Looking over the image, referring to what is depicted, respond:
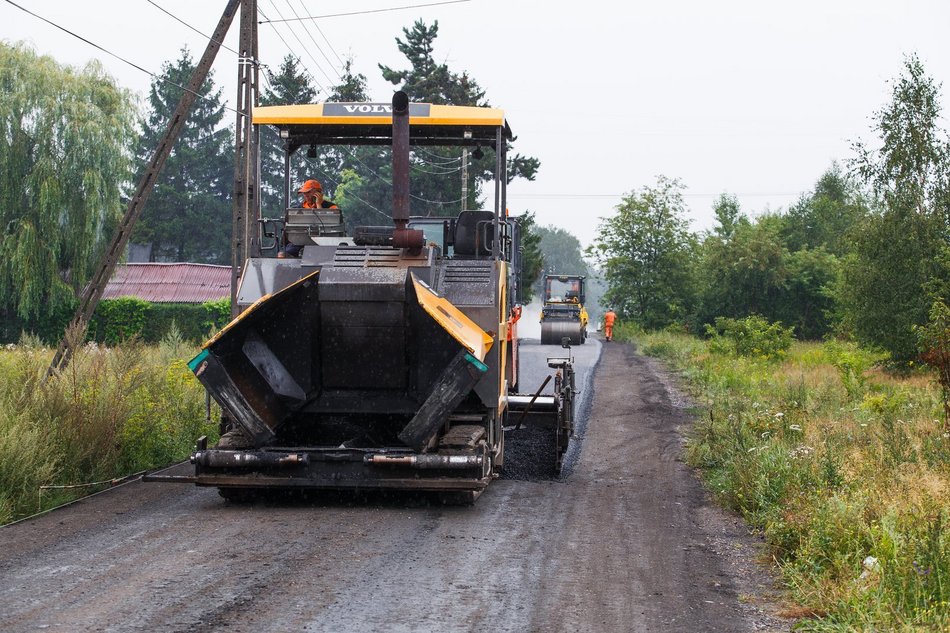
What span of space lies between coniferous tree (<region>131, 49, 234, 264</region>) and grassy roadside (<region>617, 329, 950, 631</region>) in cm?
4634

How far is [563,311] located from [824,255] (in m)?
13.8

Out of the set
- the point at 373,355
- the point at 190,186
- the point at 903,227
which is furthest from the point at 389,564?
the point at 190,186

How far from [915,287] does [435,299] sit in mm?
17095

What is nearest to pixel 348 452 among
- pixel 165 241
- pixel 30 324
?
pixel 30 324

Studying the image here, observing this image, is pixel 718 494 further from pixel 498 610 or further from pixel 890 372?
pixel 890 372

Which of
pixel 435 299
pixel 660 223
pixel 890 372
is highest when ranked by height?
pixel 660 223

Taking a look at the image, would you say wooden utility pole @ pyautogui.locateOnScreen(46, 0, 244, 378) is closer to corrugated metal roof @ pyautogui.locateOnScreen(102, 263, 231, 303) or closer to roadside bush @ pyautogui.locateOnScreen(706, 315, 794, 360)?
roadside bush @ pyautogui.locateOnScreen(706, 315, 794, 360)

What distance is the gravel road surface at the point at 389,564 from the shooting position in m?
5.52

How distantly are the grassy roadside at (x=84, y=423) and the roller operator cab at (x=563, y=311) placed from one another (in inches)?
1001

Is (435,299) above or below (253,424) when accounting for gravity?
above

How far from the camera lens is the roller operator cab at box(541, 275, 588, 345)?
1522 inches

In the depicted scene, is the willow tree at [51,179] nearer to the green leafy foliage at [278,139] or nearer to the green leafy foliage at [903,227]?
the green leafy foliage at [278,139]

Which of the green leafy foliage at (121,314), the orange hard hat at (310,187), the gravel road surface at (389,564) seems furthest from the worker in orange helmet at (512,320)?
the green leafy foliage at (121,314)

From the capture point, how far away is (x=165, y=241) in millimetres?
58250
